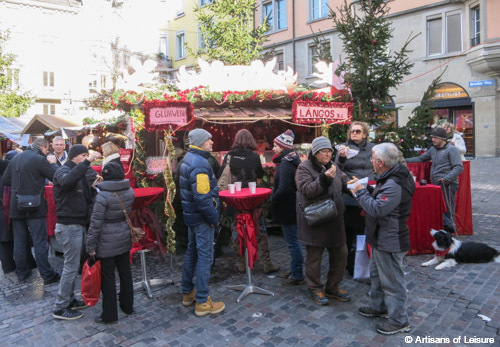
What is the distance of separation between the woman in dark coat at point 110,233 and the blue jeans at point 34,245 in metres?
1.68

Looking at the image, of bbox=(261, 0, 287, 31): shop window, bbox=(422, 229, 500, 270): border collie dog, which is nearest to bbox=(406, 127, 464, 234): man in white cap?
bbox=(422, 229, 500, 270): border collie dog

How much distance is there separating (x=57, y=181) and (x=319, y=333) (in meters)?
3.11

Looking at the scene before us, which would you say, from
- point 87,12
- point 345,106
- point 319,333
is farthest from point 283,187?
point 87,12

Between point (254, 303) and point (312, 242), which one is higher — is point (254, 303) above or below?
below

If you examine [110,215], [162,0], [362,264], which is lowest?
[362,264]

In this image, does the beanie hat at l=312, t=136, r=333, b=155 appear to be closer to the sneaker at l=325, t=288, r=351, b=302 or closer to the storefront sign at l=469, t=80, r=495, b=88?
the sneaker at l=325, t=288, r=351, b=302

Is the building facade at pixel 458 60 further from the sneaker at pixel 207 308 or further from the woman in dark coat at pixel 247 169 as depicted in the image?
the sneaker at pixel 207 308

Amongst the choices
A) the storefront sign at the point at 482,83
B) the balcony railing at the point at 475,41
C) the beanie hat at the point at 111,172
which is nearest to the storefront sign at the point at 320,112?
the beanie hat at the point at 111,172

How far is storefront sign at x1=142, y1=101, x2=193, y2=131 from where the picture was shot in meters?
5.07

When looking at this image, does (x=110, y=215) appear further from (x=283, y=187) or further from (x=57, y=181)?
(x=283, y=187)

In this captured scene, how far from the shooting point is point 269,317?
3.88 metres

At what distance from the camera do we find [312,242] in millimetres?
3986

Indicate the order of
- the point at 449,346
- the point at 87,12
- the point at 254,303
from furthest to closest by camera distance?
1. the point at 87,12
2. the point at 254,303
3. the point at 449,346

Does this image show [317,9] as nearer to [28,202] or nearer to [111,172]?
[28,202]
